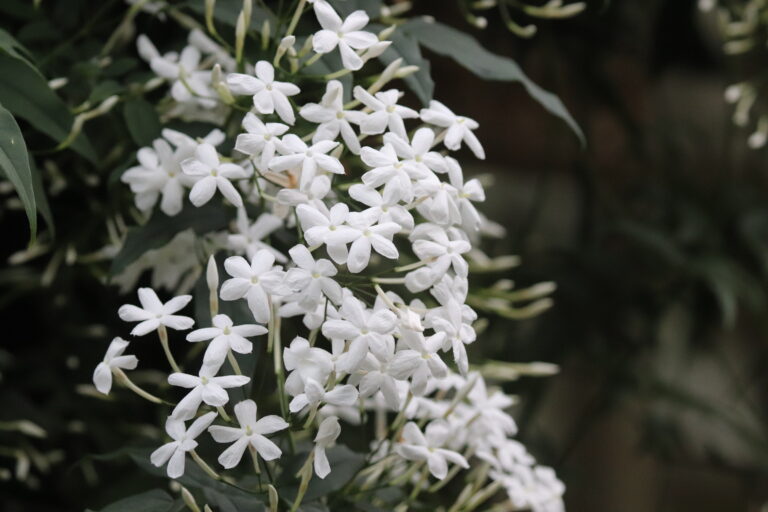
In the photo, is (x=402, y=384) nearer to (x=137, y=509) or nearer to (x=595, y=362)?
(x=137, y=509)

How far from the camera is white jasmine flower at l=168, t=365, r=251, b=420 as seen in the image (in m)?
0.42

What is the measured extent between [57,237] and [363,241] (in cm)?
36

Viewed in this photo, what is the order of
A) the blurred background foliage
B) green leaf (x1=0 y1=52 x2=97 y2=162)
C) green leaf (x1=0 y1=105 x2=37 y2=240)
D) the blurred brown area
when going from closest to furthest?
green leaf (x1=0 y1=105 x2=37 y2=240) → green leaf (x1=0 y1=52 x2=97 y2=162) → the blurred background foliage → the blurred brown area

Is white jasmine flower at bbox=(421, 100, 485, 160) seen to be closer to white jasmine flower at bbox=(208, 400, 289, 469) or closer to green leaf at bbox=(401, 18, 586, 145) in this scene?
green leaf at bbox=(401, 18, 586, 145)

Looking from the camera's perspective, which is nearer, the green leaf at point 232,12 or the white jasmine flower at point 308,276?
the white jasmine flower at point 308,276

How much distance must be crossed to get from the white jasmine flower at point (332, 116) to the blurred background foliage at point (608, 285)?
0.96ft

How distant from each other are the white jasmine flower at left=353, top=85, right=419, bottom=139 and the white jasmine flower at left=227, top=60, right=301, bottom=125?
0.04 m

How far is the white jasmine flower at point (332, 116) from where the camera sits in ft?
1.55

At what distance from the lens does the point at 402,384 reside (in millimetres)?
546

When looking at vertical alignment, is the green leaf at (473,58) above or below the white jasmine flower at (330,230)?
above

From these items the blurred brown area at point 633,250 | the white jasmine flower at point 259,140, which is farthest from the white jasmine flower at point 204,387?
the blurred brown area at point 633,250

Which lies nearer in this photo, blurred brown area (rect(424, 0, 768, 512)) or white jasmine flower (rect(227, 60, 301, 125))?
white jasmine flower (rect(227, 60, 301, 125))

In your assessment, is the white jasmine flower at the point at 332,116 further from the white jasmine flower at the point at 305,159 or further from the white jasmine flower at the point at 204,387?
the white jasmine flower at the point at 204,387

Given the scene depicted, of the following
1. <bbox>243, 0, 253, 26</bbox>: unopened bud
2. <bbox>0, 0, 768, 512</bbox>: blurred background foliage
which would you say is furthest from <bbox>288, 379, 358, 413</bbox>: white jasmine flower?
<bbox>0, 0, 768, 512</bbox>: blurred background foliage
